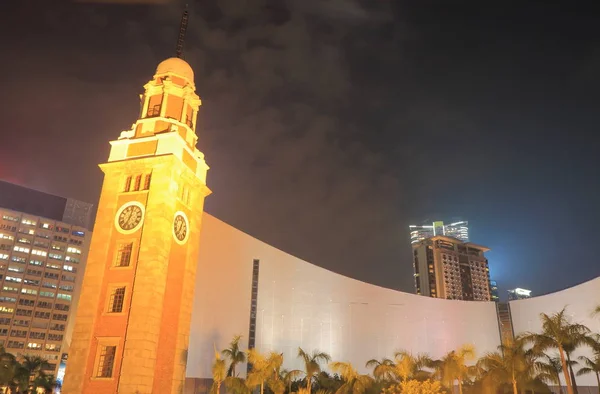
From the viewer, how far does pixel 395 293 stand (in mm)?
45781

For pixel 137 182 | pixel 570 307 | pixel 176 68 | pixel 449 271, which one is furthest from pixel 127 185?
pixel 449 271

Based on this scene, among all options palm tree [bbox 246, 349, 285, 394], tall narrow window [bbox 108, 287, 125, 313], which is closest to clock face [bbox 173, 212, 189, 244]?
tall narrow window [bbox 108, 287, 125, 313]

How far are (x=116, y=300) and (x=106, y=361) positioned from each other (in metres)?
2.37

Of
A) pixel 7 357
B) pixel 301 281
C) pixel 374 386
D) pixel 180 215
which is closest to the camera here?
pixel 180 215

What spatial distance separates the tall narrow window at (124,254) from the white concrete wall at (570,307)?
107 feet

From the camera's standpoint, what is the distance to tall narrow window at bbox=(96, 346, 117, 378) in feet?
62.3

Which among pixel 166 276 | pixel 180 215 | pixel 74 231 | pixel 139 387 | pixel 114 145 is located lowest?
pixel 139 387

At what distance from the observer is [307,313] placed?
127 ft

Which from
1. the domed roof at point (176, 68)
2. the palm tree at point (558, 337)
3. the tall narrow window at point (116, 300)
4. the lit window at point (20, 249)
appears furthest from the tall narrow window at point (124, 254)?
the lit window at point (20, 249)

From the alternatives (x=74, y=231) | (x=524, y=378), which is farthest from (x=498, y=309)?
(x=74, y=231)

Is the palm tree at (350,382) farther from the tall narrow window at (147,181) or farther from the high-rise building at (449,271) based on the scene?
the high-rise building at (449,271)

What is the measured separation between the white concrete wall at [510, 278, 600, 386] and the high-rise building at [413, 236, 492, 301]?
279 feet

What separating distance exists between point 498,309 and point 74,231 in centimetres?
7973

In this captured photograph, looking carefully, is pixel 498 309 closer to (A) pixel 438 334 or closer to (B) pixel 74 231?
(A) pixel 438 334
